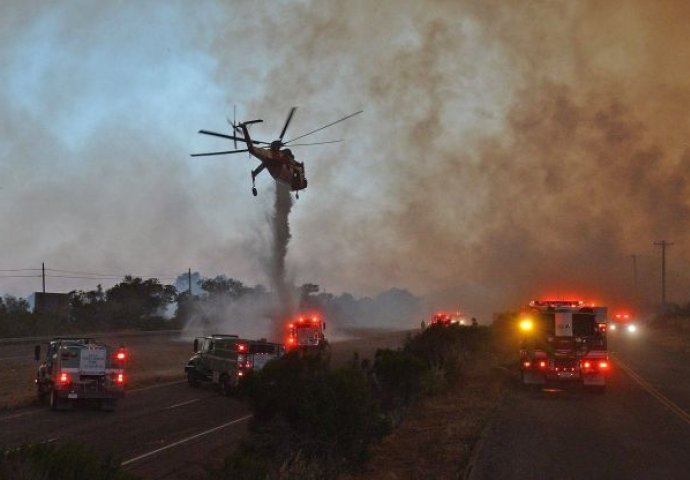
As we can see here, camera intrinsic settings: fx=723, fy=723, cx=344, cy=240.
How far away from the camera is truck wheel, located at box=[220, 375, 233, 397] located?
2841cm

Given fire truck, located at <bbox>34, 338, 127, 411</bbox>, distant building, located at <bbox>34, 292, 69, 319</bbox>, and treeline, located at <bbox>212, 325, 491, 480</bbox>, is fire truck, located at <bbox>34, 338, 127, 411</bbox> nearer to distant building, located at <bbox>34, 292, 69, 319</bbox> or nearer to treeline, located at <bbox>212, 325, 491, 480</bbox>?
treeline, located at <bbox>212, 325, 491, 480</bbox>

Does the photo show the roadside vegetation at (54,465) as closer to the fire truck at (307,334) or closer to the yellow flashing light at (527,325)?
the yellow flashing light at (527,325)

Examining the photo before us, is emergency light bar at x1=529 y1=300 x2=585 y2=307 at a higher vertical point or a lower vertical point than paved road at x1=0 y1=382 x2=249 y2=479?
higher

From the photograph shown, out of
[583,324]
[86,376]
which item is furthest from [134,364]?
[583,324]

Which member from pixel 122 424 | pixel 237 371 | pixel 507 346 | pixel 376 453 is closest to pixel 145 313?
pixel 507 346

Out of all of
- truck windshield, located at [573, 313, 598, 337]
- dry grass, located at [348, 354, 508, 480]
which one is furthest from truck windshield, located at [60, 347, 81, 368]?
truck windshield, located at [573, 313, 598, 337]

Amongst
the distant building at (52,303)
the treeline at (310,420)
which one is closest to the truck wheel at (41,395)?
the treeline at (310,420)

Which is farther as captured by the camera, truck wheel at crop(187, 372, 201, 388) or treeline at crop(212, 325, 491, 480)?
truck wheel at crop(187, 372, 201, 388)

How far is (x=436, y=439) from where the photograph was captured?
54.2 ft

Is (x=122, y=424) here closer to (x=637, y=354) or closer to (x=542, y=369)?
(x=542, y=369)

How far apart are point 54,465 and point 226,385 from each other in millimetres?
21818

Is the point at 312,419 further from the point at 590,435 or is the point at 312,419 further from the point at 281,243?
the point at 281,243

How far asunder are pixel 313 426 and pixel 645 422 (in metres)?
10.4

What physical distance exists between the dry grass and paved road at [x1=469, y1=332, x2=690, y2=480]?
0.47m
